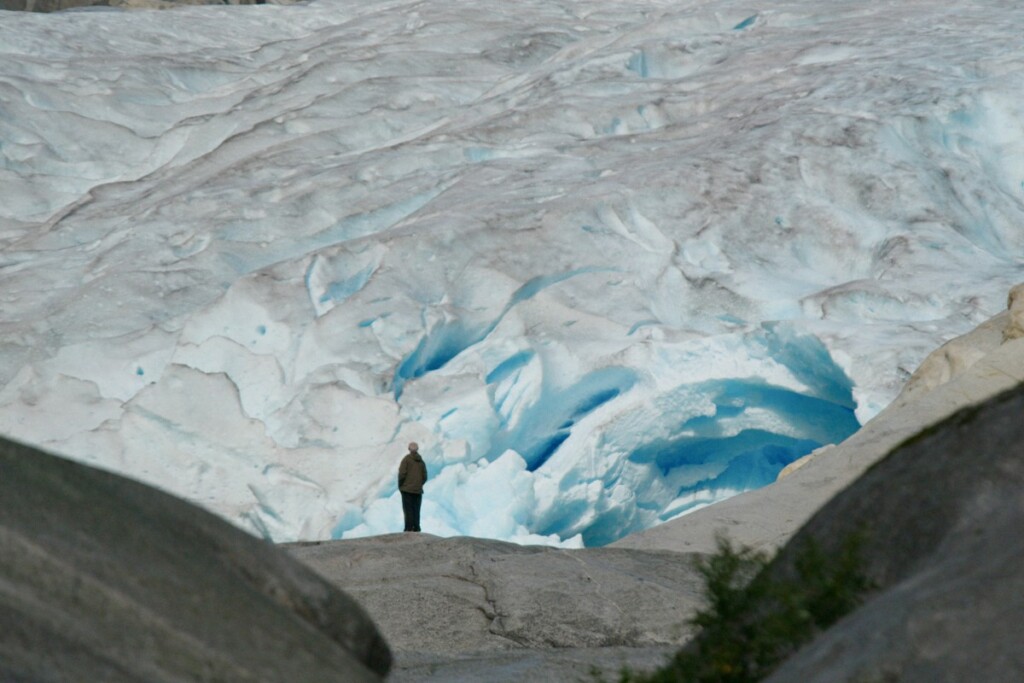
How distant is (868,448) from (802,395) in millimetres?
2546

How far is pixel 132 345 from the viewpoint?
13.0 meters

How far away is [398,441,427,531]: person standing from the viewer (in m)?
10.2

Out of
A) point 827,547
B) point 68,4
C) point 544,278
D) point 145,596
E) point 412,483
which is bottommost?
point 412,483

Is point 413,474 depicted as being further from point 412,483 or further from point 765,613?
point 765,613

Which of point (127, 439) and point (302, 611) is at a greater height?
point (302, 611)

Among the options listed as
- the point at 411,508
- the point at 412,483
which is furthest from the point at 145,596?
the point at 411,508

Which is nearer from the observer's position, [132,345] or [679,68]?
[132,345]

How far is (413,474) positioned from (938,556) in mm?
7223

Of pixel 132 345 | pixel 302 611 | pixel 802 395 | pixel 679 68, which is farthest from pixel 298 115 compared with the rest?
pixel 302 611

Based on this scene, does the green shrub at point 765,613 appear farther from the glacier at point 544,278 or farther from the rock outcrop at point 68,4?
the rock outcrop at point 68,4

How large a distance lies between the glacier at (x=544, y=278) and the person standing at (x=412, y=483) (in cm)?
58

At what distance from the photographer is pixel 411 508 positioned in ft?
34.0

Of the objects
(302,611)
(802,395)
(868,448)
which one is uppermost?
(302,611)

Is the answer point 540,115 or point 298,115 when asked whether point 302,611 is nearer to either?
point 540,115
